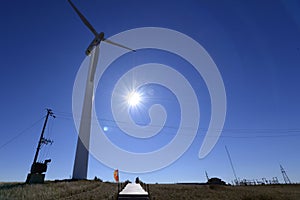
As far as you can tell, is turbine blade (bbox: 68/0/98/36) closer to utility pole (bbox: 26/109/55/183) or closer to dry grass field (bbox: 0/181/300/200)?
utility pole (bbox: 26/109/55/183)

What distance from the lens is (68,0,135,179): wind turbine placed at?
35781 millimetres

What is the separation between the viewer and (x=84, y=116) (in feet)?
129

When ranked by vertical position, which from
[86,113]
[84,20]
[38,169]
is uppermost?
[84,20]

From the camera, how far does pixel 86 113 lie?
3931 cm

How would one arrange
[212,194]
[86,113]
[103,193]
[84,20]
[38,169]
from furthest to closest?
1. [84,20]
2. [86,113]
3. [38,169]
4. [212,194]
5. [103,193]

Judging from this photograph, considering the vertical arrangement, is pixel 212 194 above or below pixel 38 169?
below

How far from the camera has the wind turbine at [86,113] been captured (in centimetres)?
3578

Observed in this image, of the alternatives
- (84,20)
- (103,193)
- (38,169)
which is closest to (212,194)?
(103,193)

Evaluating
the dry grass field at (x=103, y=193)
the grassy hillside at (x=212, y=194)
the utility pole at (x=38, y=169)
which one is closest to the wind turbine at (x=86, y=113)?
the utility pole at (x=38, y=169)

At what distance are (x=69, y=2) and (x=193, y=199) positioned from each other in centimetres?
4176

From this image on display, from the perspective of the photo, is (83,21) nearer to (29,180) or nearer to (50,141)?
(50,141)

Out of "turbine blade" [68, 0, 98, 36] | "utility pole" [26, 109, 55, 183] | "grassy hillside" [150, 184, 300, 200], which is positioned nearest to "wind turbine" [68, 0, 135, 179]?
"turbine blade" [68, 0, 98, 36]

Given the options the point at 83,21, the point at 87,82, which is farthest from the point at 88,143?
the point at 83,21

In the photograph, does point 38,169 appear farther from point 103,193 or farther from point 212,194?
point 212,194
